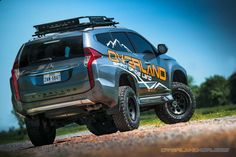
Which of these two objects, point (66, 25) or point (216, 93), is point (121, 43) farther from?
point (216, 93)

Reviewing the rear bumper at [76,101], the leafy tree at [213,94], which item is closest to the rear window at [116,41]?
the rear bumper at [76,101]

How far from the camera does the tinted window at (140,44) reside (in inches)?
412

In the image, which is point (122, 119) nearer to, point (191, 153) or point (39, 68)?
point (39, 68)

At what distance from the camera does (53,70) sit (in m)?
9.03

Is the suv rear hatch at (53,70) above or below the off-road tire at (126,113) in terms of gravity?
above

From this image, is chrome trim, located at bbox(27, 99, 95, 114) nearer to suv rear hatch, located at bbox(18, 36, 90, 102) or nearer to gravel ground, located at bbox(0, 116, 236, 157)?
suv rear hatch, located at bbox(18, 36, 90, 102)

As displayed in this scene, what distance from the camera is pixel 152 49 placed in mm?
10891

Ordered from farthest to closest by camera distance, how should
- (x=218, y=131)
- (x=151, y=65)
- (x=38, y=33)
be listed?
(x=151, y=65)
(x=38, y=33)
(x=218, y=131)

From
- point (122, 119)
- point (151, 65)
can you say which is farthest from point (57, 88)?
point (151, 65)

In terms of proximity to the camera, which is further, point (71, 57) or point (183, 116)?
point (183, 116)

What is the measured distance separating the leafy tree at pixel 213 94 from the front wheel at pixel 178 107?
23872mm

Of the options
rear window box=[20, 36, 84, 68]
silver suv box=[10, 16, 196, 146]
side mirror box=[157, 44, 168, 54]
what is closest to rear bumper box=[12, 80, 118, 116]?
silver suv box=[10, 16, 196, 146]

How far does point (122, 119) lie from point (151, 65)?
163cm

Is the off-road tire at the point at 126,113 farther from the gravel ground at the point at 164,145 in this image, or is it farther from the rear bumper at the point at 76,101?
the gravel ground at the point at 164,145
